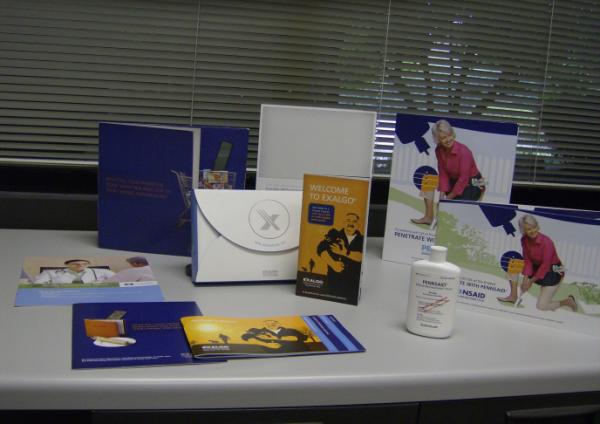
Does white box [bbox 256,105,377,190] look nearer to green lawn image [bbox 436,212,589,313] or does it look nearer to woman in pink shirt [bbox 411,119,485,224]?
woman in pink shirt [bbox 411,119,485,224]

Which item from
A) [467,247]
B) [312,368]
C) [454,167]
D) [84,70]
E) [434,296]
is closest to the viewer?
[312,368]

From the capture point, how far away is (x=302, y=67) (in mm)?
1834

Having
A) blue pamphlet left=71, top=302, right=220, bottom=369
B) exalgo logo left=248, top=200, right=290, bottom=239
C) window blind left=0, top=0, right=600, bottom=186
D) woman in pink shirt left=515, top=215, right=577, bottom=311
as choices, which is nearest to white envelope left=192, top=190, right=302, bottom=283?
exalgo logo left=248, top=200, right=290, bottom=239

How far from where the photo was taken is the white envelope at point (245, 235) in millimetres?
1153

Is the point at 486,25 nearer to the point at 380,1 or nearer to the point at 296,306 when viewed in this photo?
the point at 380,1

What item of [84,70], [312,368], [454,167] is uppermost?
[84,70]

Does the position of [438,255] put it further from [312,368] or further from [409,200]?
[409,200]

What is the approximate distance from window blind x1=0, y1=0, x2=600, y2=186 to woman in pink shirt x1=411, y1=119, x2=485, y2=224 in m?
0.56

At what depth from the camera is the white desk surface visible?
743 mm

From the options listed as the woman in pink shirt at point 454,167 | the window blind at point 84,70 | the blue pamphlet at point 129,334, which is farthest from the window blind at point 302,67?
the blue pamphlet at point 129,334

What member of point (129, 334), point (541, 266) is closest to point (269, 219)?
point (129, 334)

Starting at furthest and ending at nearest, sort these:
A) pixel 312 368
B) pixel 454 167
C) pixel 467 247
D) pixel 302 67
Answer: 1. pixel 302 67
2. pixel 454 167
3. pixel 467 247
4. pixel 312 368

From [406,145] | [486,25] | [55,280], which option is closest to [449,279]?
[406,145]

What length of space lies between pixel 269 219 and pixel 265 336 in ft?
1.12
